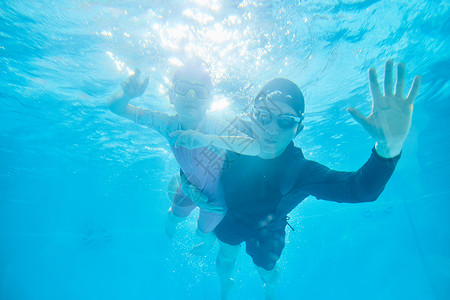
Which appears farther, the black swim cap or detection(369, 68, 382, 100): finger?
the black swim cap

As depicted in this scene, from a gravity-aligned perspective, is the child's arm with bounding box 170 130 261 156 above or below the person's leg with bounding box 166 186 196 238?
above

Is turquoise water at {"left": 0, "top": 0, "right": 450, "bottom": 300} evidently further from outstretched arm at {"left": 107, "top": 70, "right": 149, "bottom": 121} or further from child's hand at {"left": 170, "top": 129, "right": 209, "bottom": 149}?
child's hand at {"left": 170, "top": 129, "right": 209, "bottom": 149}

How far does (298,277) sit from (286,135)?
73361 mm

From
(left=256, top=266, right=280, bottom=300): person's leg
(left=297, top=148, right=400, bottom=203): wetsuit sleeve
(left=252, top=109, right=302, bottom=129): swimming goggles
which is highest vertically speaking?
(left=252, top=109, right=302, bottom=129): swimming goggles

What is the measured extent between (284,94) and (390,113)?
1.68 meters

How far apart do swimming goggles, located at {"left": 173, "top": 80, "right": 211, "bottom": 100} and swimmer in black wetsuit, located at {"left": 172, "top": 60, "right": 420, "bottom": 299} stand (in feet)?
4.07

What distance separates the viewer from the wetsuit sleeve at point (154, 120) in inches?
199

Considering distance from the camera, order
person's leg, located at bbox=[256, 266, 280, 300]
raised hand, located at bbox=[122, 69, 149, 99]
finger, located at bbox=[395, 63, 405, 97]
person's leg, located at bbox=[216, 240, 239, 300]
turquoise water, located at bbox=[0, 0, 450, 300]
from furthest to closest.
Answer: turquoise water, located at bbox=[0, 0, 450, 300]
person's leg, located at bbox=[256, 266, 280, 300]
person's leg, located at bbox=[216, 240, 239, 300]
raised hand, located at bbox=[122, 69, 149, 99]
finger, located at bbox=[395, 63, 405, 97]

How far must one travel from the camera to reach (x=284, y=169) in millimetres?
3635

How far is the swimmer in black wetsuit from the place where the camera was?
237 cm

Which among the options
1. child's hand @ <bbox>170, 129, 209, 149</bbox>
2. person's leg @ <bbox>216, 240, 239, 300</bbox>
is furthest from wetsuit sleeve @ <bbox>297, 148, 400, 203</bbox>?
person's leg @ <bbox>216, 240, 239, 300</bbox>

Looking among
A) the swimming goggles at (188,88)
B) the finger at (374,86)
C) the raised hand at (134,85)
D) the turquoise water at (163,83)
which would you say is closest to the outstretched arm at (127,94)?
the raised hand at (134,85)

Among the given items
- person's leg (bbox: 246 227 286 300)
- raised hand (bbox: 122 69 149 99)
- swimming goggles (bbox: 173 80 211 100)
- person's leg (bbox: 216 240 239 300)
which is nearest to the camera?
raised hand (bbox: 122 69 149 99)

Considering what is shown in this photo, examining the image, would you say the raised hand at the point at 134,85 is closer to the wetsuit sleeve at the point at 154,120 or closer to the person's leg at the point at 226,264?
the wetsuit sleeve at the point at 154,120
